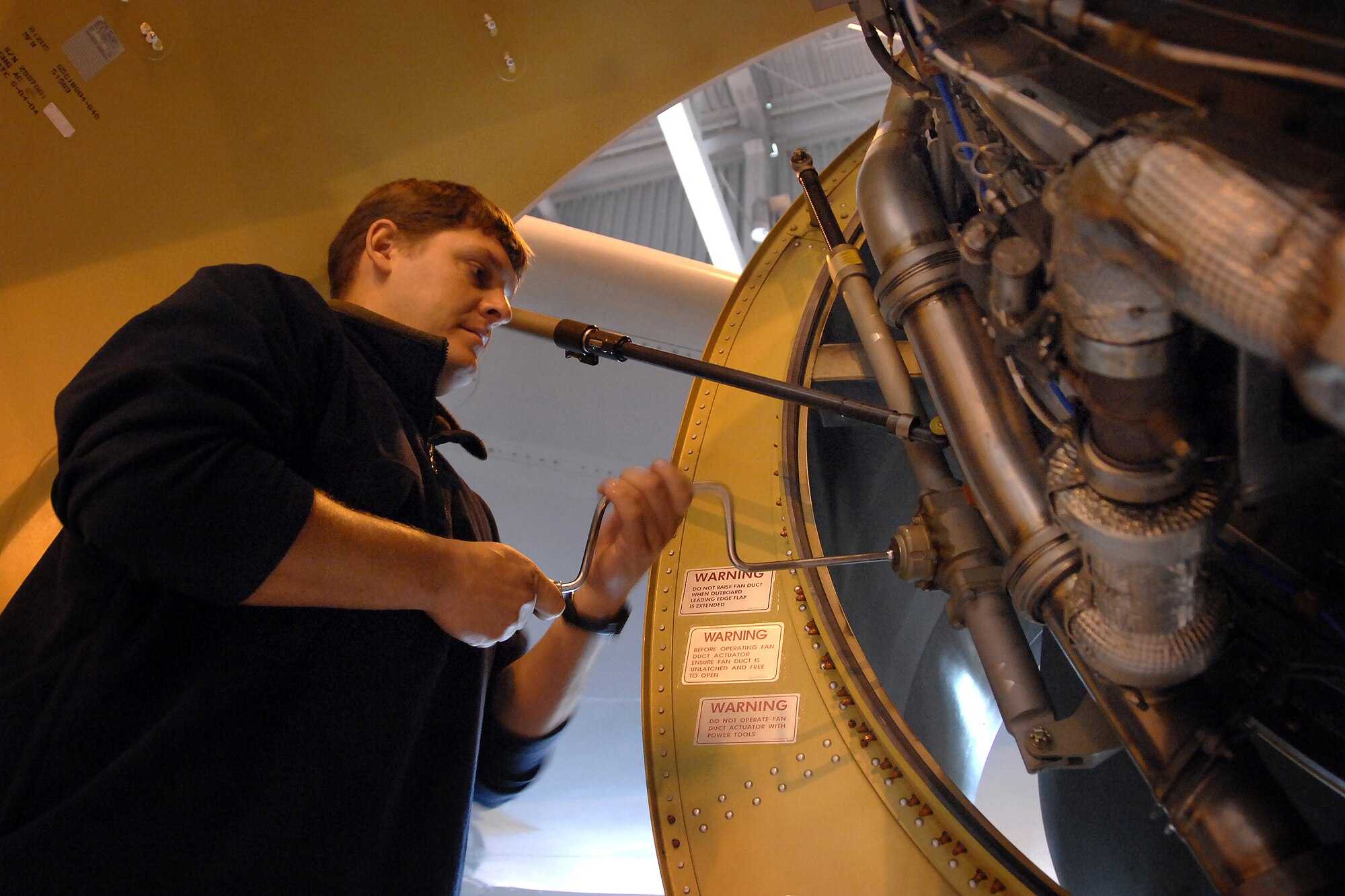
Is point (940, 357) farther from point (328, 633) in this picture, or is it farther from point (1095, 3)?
point (328, 633)

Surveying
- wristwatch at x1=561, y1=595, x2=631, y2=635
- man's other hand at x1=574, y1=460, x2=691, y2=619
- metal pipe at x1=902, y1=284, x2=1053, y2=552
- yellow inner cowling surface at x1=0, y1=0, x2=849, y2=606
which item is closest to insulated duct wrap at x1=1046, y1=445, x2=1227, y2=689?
metal pipe at x1=902, y1=284, x2=1053, y2=552

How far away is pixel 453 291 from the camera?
129cm

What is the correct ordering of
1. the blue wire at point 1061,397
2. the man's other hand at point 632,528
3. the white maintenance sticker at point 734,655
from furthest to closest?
the white maintenance sticker at point 734,655 < the man's other hand at point 632,528 < the blue wire at point 1061,397

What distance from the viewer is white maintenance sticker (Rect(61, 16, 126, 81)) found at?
146cm

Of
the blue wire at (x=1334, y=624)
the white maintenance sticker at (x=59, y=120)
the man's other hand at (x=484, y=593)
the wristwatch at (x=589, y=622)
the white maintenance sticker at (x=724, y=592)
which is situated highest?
the white maintenance sticker at (x=59, y=120)

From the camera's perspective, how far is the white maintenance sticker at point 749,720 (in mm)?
1297

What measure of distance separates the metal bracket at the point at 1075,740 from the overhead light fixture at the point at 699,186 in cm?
288

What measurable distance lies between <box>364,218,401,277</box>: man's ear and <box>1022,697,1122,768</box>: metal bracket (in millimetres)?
1041

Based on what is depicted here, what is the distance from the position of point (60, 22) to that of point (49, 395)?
1.91ft

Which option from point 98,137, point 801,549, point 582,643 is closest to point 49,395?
point 98,137

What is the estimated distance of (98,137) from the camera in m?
1.51

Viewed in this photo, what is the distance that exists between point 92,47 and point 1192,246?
1.66m

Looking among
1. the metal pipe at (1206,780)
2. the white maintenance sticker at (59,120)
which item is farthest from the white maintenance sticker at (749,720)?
the white maintenance sticker at (59,120)

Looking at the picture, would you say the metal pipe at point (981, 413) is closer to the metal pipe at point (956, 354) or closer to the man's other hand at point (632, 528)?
the metal pipe at point (956, 354)
